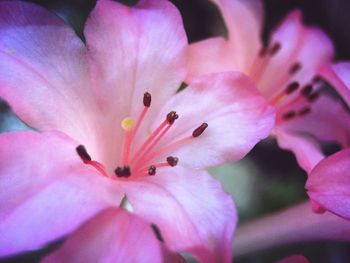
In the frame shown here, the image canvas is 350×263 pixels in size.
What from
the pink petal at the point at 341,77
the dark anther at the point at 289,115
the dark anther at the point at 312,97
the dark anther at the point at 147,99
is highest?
the pink petal at the point at 341,77

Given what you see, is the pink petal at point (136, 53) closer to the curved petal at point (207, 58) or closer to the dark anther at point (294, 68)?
the curved petal at point (207, 58)

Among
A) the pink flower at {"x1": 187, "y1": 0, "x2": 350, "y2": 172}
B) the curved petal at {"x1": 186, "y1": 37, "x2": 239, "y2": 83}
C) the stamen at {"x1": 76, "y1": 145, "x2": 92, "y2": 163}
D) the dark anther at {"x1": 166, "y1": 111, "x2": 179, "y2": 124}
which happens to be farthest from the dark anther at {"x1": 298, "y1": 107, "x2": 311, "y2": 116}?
the stamen at {"x1": 76, "y1": 145, "x2": 92, "y2": 163}

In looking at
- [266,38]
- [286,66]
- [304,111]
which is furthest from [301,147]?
[266,38]

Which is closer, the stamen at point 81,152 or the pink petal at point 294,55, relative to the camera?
the stamen at point 81,152

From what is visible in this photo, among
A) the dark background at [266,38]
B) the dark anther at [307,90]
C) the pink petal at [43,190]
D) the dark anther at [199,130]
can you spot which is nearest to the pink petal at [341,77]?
the dark anther at [307,90]

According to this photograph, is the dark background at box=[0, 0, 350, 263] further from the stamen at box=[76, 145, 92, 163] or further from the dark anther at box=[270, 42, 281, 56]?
the stamen at box=[76, 145, 92, 163]

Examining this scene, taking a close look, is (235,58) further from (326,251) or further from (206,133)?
(326,251)

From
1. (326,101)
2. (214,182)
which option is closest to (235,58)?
(326,101)
